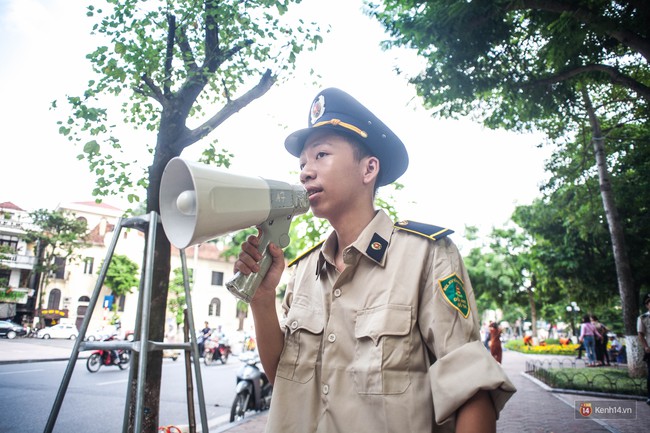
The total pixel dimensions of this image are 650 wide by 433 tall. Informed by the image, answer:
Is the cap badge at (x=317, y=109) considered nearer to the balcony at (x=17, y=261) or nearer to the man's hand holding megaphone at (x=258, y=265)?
the man's hand holding megaphone at (x=258, y=265)

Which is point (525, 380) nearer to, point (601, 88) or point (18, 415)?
point (601, 88)

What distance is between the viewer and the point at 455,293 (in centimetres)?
123

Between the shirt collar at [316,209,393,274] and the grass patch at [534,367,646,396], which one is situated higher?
the shirt collar at [316,209,393,274]

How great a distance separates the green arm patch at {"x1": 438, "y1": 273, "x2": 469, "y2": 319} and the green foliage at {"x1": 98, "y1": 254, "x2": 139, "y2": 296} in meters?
33.7

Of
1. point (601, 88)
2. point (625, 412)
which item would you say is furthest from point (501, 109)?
point (625, 412)

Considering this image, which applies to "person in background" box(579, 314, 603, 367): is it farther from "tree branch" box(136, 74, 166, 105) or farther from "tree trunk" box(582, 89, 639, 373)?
"tree branch" box(136, 74, 166, 105)

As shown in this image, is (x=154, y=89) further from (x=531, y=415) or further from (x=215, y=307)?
(x=215, y=307)

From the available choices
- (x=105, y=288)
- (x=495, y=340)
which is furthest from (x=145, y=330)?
(x=105, y=288)

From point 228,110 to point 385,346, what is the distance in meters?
4.30

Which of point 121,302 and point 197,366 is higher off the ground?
point 121,302

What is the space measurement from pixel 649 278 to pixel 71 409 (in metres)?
16.5

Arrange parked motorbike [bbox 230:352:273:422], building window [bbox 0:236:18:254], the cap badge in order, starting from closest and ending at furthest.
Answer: the cap badge
building window [bbox 0:236:18:254]
parked motorbike [bbox 230:352:273:422]

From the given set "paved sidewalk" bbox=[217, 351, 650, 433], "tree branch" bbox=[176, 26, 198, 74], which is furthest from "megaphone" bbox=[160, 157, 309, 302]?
"paved sidewalk" bbox=[217, 351, 650, 433]

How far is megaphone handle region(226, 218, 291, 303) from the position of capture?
59.2 inches
